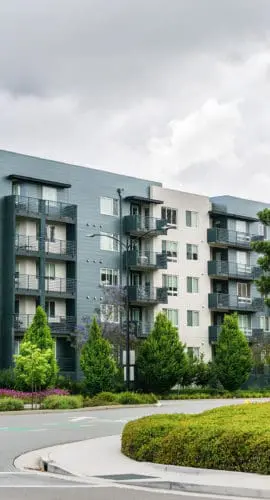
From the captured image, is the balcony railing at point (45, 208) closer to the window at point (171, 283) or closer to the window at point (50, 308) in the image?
the window at point (50, 308)

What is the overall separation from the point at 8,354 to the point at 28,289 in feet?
14.8

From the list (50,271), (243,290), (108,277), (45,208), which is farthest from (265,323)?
(45,208)

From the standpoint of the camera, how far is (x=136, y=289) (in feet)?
211

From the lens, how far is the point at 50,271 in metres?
61.2

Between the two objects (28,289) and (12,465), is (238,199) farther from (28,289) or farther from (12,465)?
(12,465)

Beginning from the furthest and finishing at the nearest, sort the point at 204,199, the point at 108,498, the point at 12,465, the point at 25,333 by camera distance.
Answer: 1. the point at 204,199
2. the point at 25,333
3. the point at 12,465
4. the point at 108,498

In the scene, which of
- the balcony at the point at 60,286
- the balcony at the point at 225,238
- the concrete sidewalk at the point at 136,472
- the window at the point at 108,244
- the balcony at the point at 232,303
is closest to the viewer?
the concrete sidewalk at the point at 136,472

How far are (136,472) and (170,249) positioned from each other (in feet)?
177

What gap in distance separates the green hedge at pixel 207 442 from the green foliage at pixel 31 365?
2841cm

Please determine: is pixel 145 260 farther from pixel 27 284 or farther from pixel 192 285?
pixel 27 284

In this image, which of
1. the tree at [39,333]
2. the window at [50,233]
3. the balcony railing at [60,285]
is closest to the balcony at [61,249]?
the window at [50,233]

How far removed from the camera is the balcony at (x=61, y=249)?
6044cm

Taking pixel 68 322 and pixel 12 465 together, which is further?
pixel 68 322

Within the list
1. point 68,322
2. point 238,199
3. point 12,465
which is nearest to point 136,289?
point 68,322
